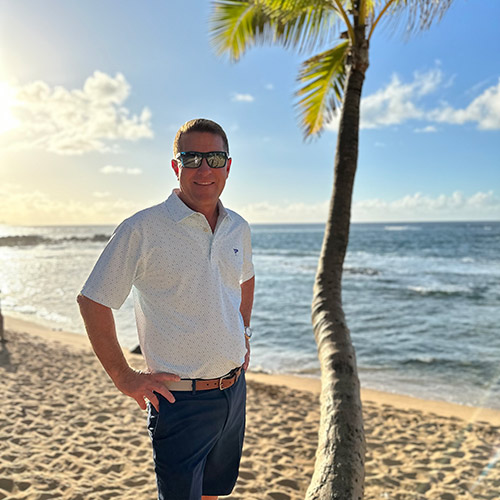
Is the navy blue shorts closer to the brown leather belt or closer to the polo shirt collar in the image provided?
the brown leather belt

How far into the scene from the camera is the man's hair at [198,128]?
2.07m

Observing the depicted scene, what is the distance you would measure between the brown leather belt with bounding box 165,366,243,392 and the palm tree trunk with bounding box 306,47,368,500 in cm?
90

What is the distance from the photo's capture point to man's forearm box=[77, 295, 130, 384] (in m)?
1.85

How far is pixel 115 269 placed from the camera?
1851 mm

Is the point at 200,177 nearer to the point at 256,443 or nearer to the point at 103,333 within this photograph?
the point at 103,333

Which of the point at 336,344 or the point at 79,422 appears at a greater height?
the point at 336,344

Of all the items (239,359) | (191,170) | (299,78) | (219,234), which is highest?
(299,78)

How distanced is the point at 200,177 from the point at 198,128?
0.74ft

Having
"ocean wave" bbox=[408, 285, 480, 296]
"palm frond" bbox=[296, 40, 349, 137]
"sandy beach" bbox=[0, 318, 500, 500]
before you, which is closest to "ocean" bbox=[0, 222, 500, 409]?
"ocean wave" bbox=[408, 285, 480, 296]

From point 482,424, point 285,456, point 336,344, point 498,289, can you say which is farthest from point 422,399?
point 498,289

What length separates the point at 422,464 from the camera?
4996 mm

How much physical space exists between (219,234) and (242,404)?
2.88 feet

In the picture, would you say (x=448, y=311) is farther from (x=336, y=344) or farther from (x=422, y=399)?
(x=336, y=344)

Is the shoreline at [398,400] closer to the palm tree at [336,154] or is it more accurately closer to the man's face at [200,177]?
the palm tree at [336,154]
